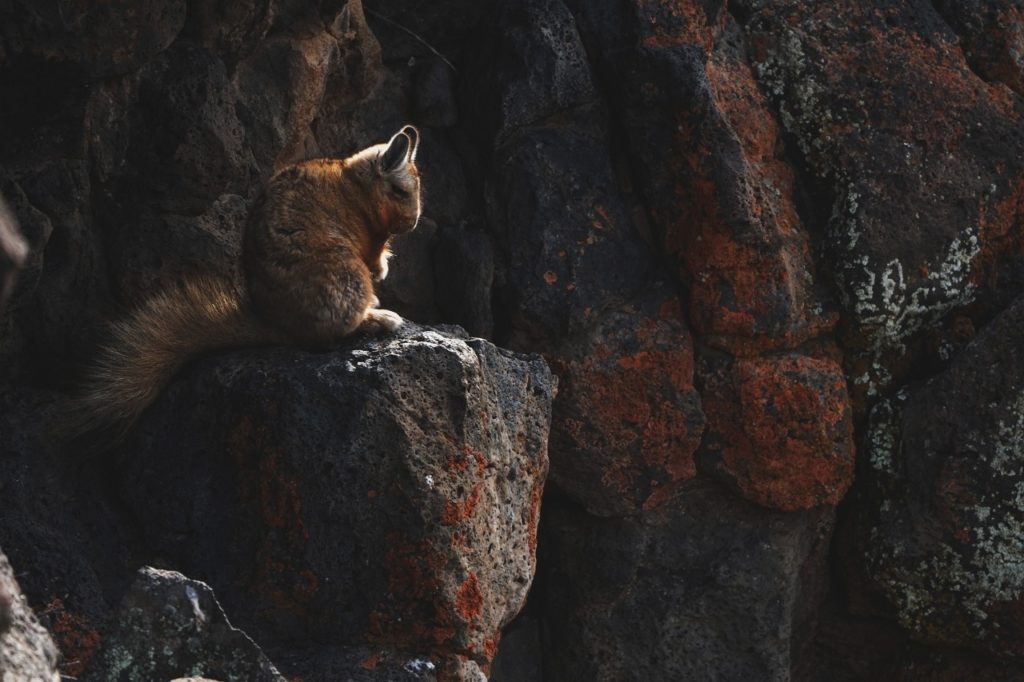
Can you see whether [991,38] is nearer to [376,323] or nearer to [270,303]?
[376,323]

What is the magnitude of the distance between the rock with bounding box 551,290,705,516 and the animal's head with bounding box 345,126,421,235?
0.98 meters

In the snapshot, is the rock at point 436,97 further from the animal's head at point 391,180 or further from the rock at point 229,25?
the rock at point 229,25

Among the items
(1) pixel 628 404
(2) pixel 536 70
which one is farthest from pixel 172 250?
(1) pixel 628 404

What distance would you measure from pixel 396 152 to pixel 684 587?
2.24m

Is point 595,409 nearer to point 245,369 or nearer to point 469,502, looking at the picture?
point 469,502

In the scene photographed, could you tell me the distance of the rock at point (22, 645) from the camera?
2.22 m

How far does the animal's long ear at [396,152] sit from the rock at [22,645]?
241 centimetres

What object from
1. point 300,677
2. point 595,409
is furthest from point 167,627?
point 595,409

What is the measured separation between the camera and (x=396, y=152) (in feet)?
14.7

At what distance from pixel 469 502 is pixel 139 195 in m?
1.63

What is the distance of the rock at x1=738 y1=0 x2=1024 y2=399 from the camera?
5.32 meters

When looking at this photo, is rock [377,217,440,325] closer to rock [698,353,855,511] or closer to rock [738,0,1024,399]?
rock [698,353,855,511]

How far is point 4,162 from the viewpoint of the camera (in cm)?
383

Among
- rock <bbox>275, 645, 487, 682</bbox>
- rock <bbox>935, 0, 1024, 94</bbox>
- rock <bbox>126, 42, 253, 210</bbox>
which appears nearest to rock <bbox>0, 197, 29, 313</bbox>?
rock <bbox>275, 645, 487, 682</bbox>
